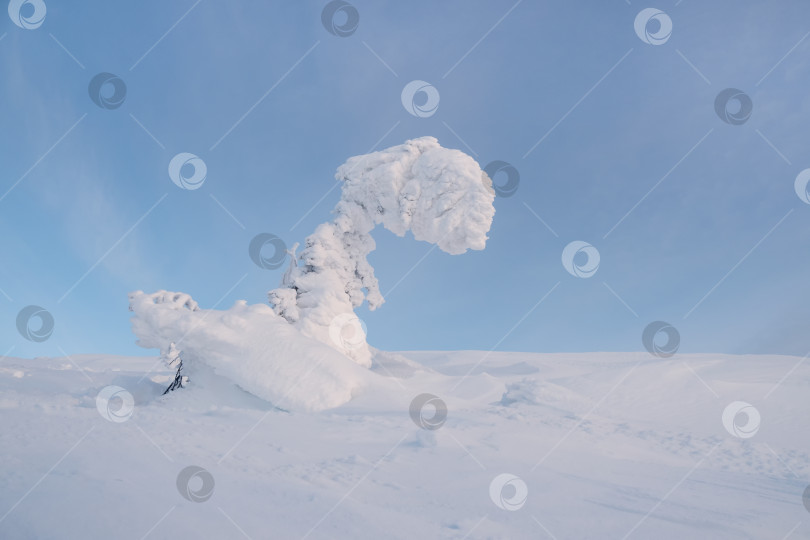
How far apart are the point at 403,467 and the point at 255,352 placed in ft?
12.9

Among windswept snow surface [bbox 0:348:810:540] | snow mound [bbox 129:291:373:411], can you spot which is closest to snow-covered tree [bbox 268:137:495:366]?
snow mound [bbox 129:291:373:411]

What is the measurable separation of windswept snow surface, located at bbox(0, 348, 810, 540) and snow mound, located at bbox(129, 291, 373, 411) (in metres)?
0.18

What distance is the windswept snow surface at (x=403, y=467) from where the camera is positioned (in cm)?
262

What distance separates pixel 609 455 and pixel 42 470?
16.0 ft

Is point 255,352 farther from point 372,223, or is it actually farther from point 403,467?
point 372,223

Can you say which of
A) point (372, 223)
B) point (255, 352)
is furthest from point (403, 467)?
point (372, 223)

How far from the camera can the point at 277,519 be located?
2.62 metres

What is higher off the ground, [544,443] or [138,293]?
[544,443]

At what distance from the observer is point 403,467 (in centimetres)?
373

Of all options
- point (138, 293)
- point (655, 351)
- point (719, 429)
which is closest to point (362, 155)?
point (138, 293)

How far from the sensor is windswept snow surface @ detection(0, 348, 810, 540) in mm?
2617

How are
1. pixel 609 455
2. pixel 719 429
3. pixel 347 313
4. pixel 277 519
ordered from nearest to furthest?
1. pixel 277 519
2. pixel 609 455
3. pixel 719 429
4. pixel 347 313

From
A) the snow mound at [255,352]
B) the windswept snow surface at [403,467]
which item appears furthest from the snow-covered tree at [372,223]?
the windswept snow surface at [403,467]

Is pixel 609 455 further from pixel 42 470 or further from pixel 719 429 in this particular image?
pixel 42 470
